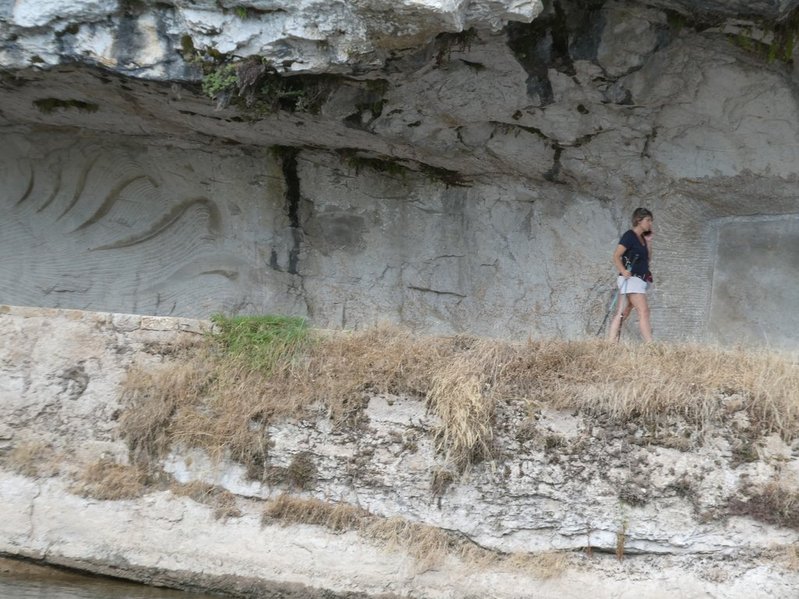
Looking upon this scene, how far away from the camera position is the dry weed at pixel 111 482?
5.43 metres

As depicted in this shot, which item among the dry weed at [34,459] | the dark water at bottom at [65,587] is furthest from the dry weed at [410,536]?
the dry weed at [34,459]

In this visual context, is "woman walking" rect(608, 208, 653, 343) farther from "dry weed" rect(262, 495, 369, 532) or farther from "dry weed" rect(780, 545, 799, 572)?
"dry weed" rect(262, 495, 369, 532)

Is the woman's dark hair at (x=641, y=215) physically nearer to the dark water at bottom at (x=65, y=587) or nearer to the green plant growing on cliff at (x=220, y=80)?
the green plant growing on cliff at (x=220, y=80)

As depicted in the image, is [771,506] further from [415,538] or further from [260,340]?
[260,340]

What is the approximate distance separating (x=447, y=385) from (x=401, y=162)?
297 cm

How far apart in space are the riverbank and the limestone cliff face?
1912 mm

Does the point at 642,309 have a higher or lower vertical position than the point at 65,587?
higher

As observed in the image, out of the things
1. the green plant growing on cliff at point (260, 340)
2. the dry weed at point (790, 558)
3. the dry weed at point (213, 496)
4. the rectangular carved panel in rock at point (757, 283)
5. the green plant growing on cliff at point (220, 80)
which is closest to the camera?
the dry weed at point (790, 558)

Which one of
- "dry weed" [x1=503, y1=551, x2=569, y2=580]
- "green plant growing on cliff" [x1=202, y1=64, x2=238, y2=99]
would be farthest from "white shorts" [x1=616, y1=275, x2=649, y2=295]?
"green plant growing on cliff" [x1=202, y1=64, x2=238, y2=99]

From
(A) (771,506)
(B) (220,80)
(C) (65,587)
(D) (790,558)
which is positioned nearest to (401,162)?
(B) (220,80)

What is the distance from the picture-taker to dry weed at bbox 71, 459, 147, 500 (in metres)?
5.43

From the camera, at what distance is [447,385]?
17.6ft

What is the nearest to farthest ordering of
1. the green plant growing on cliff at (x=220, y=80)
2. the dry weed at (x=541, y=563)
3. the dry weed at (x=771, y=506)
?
the dry weed at (x=771, y=506)
the dry weed at (x=541, y=563)
the green plant growing on cliff at (x=220, y=80)

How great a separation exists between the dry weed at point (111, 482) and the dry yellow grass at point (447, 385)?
0.16m
